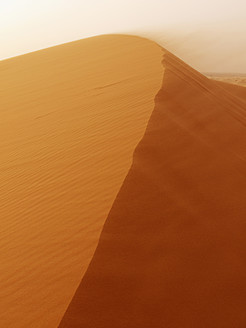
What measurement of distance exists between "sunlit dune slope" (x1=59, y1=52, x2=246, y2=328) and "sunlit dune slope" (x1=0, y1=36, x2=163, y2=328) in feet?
0.51

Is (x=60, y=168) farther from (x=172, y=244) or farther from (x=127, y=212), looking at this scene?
(x=172, y=244)

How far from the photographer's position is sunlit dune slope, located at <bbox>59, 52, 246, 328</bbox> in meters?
2.66

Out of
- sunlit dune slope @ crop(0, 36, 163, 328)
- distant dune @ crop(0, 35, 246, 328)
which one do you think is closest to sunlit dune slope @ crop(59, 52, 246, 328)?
distant dune @ crop(0, 35, 246, 328)

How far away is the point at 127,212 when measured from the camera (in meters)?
3.29

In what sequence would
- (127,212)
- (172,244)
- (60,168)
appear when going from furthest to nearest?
(60,168) → (127,212) → (172,244)

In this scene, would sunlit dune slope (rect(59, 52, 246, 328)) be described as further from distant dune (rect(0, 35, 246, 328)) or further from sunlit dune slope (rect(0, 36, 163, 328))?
sunlit dune slope (rect(0, 36, 163, 328))

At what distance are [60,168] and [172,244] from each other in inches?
66.3

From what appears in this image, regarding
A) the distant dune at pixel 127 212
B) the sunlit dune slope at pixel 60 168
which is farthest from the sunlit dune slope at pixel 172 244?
the sunlit dune slope at pixel 60 168

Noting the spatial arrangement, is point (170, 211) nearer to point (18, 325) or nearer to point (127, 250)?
point (127, 250)

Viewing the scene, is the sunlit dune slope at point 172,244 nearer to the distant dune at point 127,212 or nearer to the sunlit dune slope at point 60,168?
the distant dune at point 127,212

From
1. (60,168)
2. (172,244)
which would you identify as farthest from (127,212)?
(60,168)

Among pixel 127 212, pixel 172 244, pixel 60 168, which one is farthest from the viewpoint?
pixel 60 168

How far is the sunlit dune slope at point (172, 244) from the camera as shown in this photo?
8.71 feet

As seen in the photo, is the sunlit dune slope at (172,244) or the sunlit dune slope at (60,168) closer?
the sunlit dune slope at (172,244)
